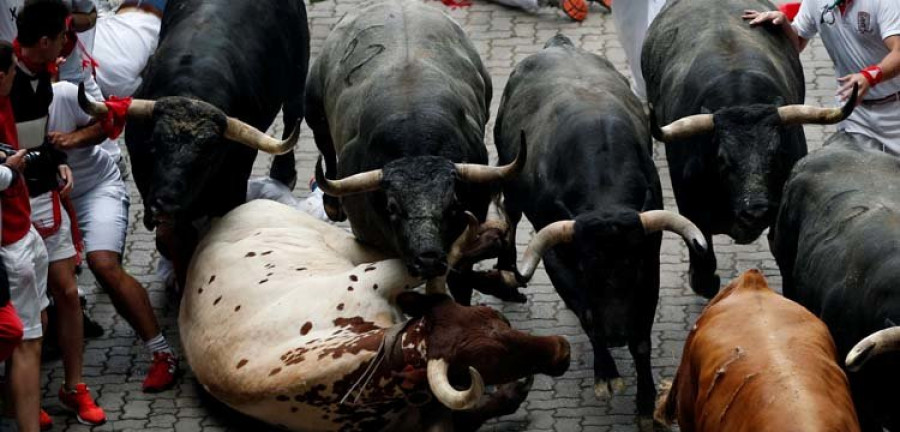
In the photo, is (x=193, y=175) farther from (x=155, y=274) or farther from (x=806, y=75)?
(x=806, y=75)

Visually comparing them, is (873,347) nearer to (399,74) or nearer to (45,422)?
(399,74)

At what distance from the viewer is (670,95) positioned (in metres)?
12.6

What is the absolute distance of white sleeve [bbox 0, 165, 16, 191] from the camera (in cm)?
1002

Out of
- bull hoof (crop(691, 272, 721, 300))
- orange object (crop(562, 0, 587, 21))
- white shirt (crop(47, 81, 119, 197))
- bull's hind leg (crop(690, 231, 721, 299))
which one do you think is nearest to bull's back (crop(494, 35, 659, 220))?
bull's hind leg (crop(690, 231, 721, 299))

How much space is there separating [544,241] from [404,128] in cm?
132

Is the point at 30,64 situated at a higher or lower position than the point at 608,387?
higher

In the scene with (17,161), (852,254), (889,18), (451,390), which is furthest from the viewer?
(889,18)

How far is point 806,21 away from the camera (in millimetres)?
12672

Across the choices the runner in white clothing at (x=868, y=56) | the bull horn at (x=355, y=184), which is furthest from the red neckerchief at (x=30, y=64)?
the runner in white clothing at (x=868, y=56)

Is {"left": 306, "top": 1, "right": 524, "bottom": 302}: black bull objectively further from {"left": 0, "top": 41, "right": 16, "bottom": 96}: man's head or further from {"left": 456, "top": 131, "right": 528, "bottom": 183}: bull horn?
{"left": 0, "top": 41, "right": 16, "bottom": 96}: man's head

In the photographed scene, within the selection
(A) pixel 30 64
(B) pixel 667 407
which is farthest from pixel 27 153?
(B) pixel 667 407

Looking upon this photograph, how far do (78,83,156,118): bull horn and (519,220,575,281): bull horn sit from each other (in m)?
2.74

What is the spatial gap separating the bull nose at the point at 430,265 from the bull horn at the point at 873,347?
2.69 meters

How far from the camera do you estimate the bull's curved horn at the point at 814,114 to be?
1133 cm
